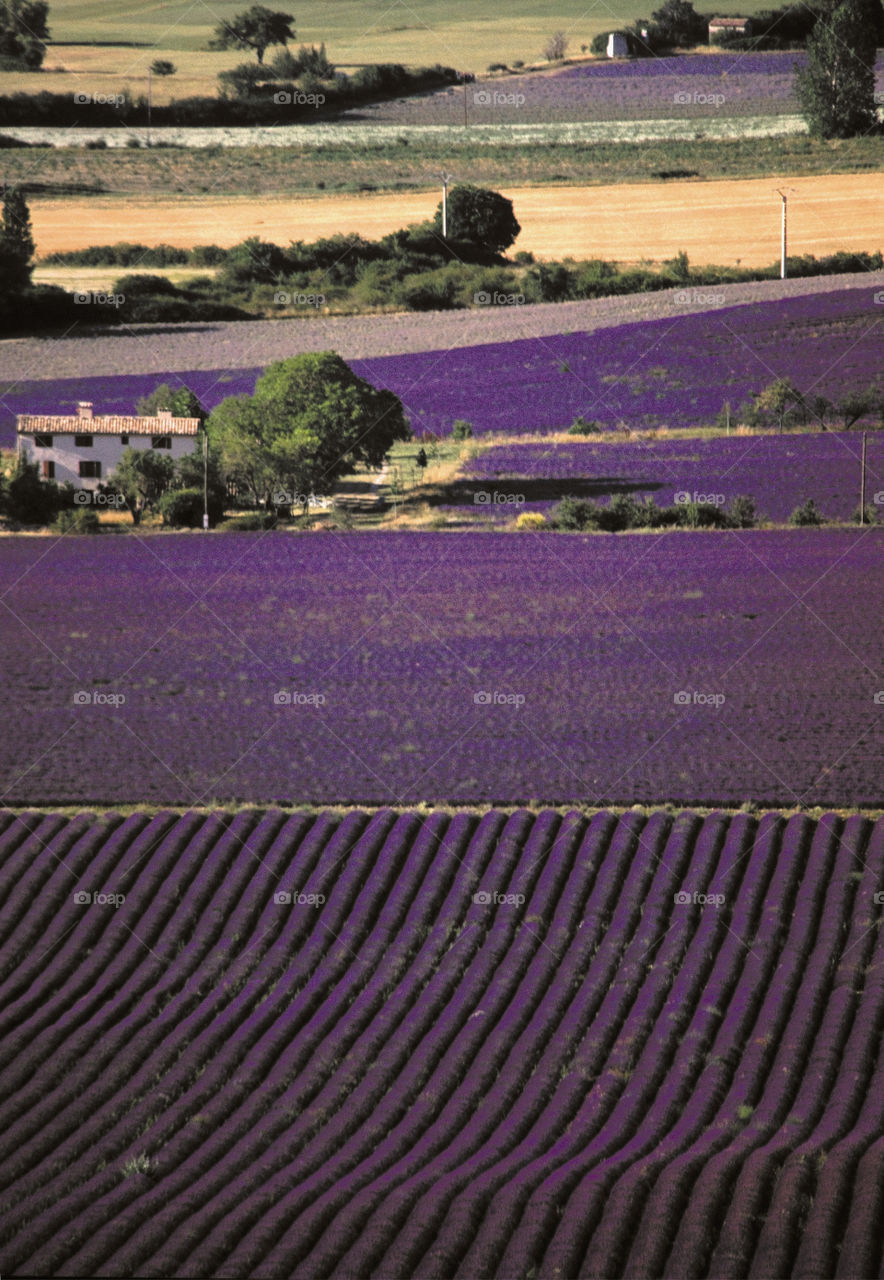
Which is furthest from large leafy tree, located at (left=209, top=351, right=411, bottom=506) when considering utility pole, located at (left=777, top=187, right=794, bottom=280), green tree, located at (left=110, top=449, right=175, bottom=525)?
utility pole, located at (left=777, top=187, right=794, bottom=280)

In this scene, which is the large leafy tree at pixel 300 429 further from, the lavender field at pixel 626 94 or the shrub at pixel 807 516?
the shrub at pixel 807 516

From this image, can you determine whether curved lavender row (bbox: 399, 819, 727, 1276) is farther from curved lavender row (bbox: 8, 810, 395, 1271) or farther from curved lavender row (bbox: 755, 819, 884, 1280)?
curved lavender row (bbox: 8, 810, 395, 1271)

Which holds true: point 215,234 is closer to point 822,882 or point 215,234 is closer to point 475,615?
point 475,615

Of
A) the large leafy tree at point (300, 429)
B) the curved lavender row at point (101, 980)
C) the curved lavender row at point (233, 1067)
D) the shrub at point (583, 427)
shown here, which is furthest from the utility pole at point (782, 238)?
the curved lavender row at point (101, 980)

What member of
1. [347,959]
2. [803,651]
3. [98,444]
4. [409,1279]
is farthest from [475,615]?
[409,1279]

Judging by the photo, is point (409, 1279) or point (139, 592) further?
point (139, 592)

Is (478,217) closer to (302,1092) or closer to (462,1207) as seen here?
(302,1092)
